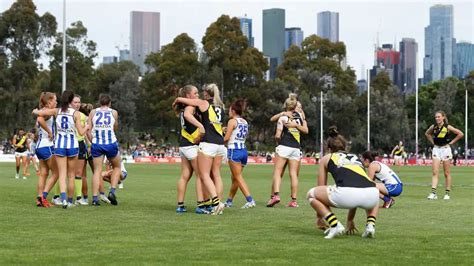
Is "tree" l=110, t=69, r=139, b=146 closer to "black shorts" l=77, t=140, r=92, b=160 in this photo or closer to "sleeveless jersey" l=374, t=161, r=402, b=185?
"black shorts" l=77, t=140, r=92, b=160

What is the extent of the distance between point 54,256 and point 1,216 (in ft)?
14.3

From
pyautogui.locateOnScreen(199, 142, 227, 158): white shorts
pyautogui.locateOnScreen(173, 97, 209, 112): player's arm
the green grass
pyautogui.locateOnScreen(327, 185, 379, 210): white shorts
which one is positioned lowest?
the green grass

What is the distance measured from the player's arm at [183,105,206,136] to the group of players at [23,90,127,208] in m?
2.07

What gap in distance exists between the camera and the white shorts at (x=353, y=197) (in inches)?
394

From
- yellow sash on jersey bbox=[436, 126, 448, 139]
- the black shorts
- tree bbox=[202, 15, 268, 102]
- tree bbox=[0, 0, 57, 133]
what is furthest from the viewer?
tree bbox=[202, 15, 268, 102]

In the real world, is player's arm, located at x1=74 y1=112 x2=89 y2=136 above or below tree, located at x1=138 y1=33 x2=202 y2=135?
below

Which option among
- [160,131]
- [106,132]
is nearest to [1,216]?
[106,132]

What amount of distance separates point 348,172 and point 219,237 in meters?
1.70

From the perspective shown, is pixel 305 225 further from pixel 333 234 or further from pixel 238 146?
pixel 238 146

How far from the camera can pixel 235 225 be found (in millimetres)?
11500

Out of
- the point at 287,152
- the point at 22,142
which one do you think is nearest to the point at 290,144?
the point at 287,152

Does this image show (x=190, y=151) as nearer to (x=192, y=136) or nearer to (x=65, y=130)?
(x=192, y=136)

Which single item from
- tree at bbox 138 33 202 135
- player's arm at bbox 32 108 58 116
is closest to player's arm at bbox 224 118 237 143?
player's arm at bbox 32 108 58 116

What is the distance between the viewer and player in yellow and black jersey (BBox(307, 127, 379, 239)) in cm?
1003
